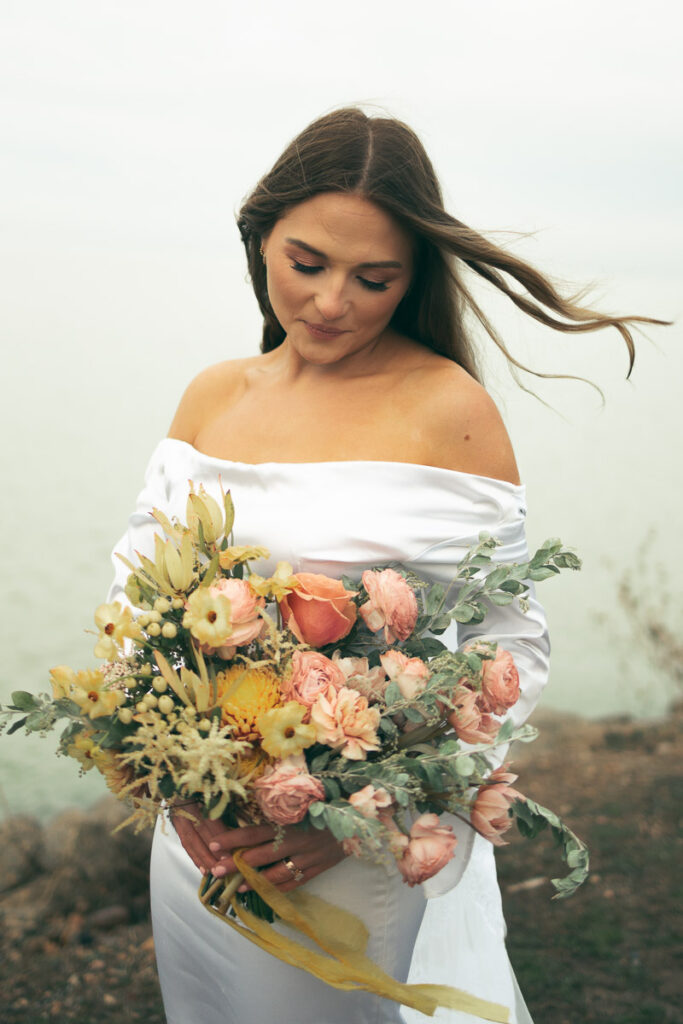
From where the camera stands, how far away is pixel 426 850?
60.2 inches

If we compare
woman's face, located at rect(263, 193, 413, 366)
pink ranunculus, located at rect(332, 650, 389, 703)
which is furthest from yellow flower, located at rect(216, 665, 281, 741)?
woman's face, located at rect(263, 193, 413, 366)

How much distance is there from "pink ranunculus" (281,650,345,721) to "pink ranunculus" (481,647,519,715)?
0.24m

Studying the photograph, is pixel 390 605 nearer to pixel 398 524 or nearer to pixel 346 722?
pixel 346 722

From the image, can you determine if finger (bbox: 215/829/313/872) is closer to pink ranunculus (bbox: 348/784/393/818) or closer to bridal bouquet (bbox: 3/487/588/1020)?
bridal bouquet (bbox: 3/487/588/1020)

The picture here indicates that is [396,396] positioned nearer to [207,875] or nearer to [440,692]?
[440,692]

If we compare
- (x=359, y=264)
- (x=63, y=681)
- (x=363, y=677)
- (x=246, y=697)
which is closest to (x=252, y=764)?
(x=246, y=697)

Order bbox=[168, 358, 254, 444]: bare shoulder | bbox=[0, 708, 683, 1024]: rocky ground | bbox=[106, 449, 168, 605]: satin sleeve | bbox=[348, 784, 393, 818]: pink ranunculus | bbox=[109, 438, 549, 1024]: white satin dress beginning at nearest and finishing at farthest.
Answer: bbox=[348, 784, 393, 818]: pink ranunculus, bbox=[109, 438, 549, 1024]: white satin dress, bbox=[106, 449, 168, 605]: satin sleeve, bbox=[168, 358, 254, 444]: bare shoulder, bbox=[0, 708, 683, 1024]: rocky ground

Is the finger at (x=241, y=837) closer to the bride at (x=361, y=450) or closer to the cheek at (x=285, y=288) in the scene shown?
the bride at (x=361, y=450)

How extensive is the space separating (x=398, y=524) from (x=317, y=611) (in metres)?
0.37

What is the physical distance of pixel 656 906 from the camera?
3.96 metres

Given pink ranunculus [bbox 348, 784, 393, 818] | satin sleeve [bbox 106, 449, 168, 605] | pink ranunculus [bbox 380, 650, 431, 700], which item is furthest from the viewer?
satin sleeve [bbox 106, 449, 168, 605]

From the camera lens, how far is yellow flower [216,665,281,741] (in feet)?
4.92

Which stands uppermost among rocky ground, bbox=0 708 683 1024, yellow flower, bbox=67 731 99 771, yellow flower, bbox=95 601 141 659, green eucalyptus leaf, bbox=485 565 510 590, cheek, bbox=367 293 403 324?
cheek, bbox=367 293 403 324

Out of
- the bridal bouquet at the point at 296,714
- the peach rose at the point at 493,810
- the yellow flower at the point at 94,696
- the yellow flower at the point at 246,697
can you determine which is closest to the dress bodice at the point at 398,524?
the bridal bouquet at the point at 296,714
